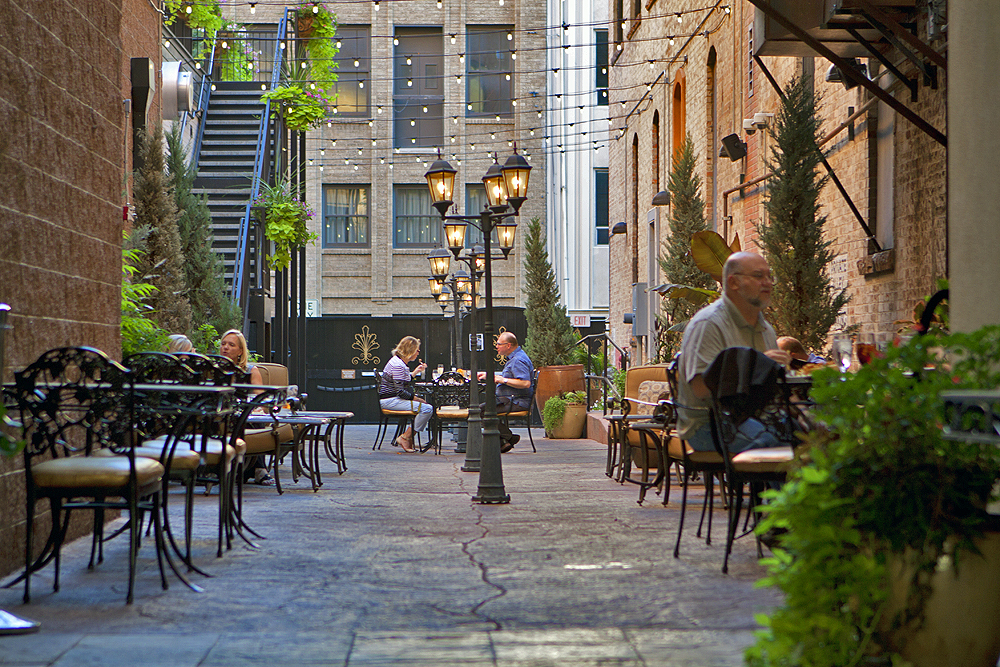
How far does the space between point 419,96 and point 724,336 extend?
25998 mm

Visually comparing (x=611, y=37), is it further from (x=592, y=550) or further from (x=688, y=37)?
(x=592, y=550)

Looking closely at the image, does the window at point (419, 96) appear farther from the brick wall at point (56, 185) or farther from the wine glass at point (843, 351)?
the wine glass at point (843, 351)

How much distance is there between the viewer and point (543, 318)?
20484mm

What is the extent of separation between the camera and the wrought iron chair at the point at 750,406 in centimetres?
464

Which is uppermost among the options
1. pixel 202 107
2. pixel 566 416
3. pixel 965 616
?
pixel 202 107

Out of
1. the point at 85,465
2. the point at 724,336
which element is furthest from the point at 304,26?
the point at 85,465

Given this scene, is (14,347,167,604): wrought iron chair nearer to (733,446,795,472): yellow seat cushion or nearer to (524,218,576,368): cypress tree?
(733,446,795,472): yellow seat cushion

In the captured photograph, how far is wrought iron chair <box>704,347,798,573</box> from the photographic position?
4645 millimetres

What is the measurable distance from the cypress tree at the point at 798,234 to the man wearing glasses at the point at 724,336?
139 inches

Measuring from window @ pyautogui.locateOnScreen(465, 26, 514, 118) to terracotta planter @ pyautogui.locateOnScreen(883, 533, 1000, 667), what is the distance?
2843cm

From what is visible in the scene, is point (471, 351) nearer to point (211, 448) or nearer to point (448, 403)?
point (448, 403)

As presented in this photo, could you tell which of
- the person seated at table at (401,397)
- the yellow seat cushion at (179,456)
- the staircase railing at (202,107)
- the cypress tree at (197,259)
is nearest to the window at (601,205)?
the staircase railing at (202,107)

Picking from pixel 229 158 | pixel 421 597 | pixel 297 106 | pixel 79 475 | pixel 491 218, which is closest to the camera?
pixel 79 475

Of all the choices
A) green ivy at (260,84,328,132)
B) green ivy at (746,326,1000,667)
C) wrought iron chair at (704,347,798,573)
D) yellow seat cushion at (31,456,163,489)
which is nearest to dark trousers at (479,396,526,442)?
green ivy at (260,84,328,132)
